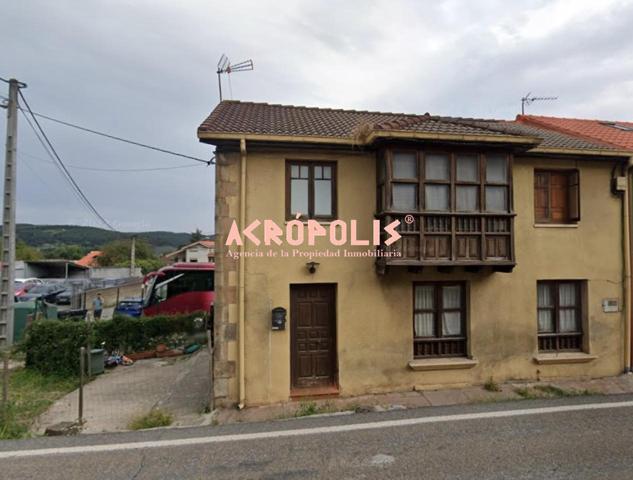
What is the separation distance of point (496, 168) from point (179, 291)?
1300cm

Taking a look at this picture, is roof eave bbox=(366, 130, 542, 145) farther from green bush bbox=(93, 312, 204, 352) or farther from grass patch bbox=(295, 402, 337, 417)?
A: green bush bbox=(93, 312, 204, 352)

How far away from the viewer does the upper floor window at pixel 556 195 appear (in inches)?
336

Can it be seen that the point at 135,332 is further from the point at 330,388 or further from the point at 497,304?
the point at 497,304

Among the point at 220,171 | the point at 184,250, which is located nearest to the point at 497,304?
the point at 220,171

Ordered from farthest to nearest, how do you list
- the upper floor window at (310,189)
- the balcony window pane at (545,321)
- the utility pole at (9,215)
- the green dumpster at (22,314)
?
the green dumpster at (22,314) < the utility pole at (9,215) < the balcony window pane at (545,321) < the upper floor window at (310,189)

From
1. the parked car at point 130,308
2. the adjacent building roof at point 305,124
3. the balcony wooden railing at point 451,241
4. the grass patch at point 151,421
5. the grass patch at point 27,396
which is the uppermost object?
the adjacent building roof at point 305,124

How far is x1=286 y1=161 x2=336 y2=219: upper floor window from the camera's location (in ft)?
25.2

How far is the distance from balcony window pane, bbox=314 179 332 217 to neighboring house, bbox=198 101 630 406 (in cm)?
3

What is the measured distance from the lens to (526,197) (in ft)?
27.4

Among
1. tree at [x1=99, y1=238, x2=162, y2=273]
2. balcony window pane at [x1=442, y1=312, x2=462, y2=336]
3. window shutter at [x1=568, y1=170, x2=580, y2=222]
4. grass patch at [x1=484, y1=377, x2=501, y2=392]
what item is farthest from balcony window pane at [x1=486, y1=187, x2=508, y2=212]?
tree at [x1=99, y1=238, x2=162, y2=273]

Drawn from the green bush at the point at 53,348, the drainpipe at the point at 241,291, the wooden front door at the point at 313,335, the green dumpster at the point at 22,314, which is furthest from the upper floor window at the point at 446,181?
the green dumpster at the point at 22,314

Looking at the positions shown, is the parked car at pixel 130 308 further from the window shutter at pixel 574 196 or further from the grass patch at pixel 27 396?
the window shutter at pixel 574 196

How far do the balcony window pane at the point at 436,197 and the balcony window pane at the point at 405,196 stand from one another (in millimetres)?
266

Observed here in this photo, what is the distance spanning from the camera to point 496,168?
7.87m
